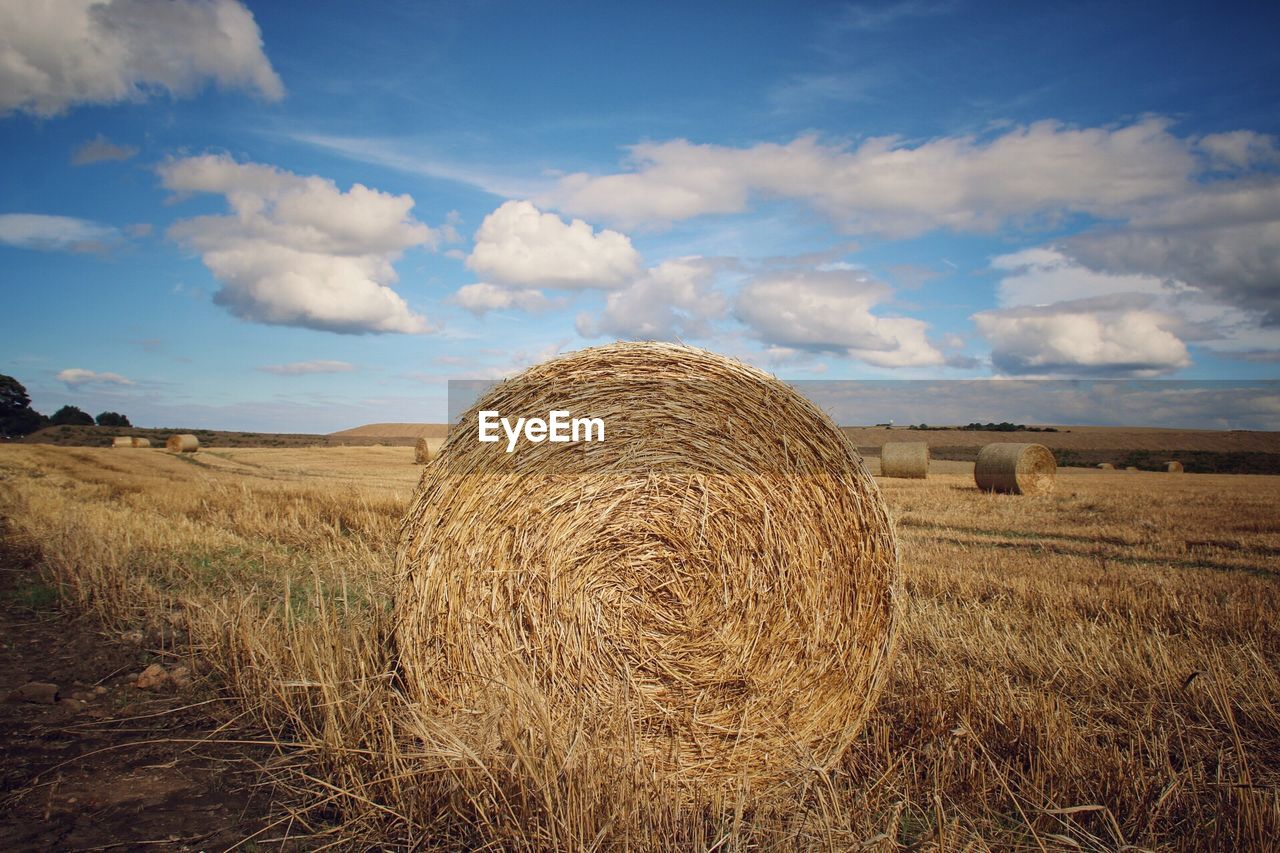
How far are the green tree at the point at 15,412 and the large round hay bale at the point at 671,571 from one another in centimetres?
6204

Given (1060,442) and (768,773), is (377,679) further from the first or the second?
(1060,442)

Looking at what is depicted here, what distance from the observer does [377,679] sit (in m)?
3.88

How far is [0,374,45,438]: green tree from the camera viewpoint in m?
52.7

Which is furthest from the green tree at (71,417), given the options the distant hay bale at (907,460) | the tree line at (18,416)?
the distant hay bale at (907,460)

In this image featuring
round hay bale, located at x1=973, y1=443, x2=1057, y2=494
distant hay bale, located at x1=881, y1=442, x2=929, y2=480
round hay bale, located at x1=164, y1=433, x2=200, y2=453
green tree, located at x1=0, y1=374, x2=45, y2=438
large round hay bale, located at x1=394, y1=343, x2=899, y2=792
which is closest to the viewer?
large round hay bale, located at x1=394, y1=343, x2=899, y2=792

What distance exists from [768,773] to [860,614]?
2.78ft

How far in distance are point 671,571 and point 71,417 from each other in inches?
2943

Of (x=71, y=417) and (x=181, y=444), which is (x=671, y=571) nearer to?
(x=181, y=444)

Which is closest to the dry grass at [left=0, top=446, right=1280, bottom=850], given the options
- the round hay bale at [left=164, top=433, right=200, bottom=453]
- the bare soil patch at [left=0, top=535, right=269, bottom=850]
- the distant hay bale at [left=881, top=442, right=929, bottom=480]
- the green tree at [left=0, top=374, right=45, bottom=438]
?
the bare soil patch at [left=0, top=535, right=269, bottom=850]

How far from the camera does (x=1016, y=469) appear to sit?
19047mm

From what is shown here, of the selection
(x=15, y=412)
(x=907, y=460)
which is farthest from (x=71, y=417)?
(x=907, y=460)

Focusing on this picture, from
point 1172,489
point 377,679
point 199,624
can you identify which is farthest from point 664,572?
point 1172,489

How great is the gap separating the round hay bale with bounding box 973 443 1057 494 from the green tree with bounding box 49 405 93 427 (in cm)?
6467

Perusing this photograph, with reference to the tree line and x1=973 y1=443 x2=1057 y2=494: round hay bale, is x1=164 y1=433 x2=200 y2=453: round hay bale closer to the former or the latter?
the tree line
